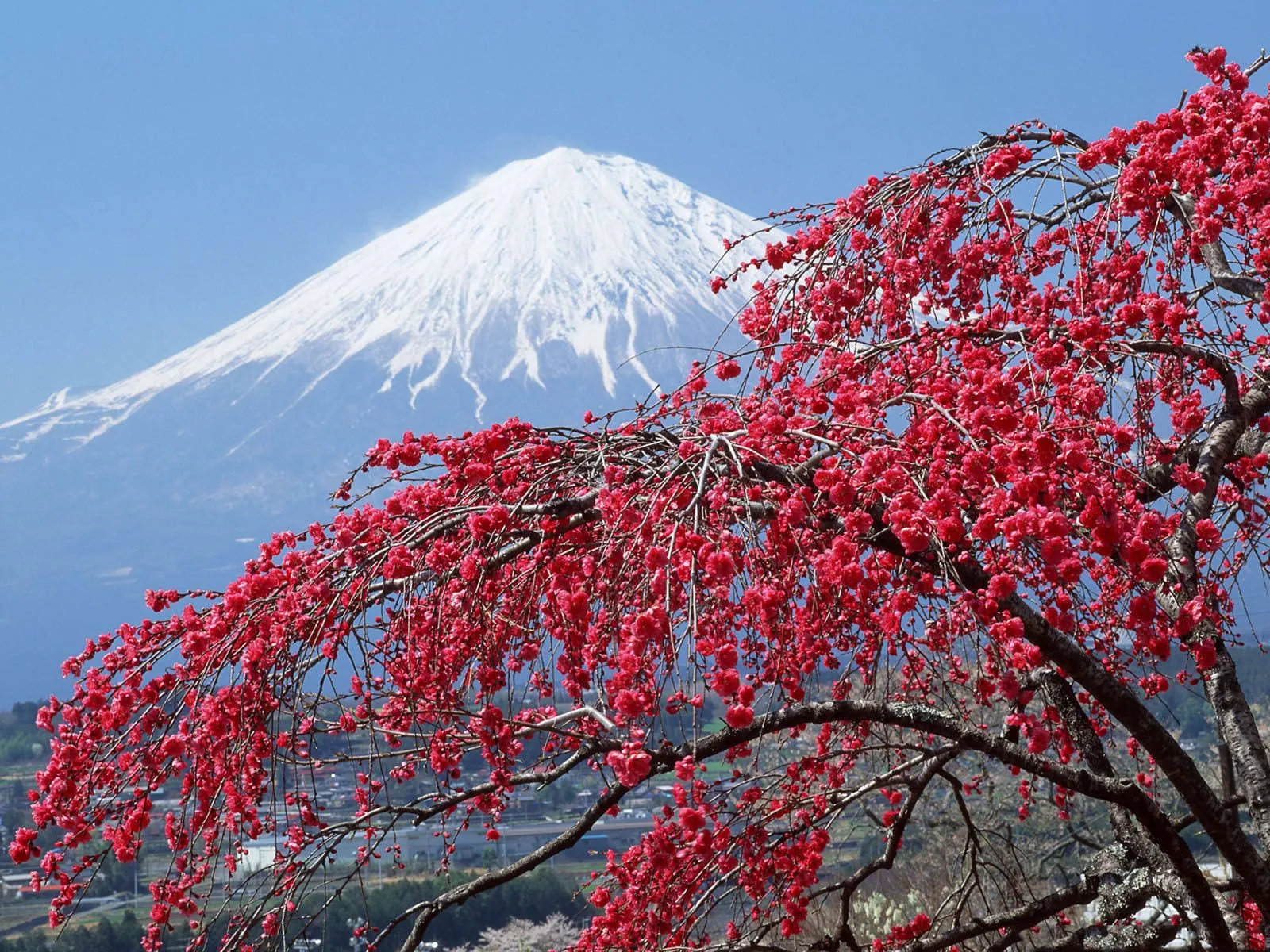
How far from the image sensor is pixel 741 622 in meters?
4.43

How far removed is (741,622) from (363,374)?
106 metres

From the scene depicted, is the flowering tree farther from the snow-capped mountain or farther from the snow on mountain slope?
the snow on mountain slope

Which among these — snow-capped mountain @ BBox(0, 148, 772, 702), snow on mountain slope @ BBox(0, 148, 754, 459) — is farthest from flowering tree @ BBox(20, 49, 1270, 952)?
snow on mountain slope @ BBox(0, 148, 754, 459)

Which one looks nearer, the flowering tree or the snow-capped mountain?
the flowering tree

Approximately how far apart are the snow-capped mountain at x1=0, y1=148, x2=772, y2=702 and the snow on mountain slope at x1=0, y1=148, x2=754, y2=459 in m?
0.22

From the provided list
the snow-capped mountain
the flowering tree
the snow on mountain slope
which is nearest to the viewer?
the flowering tree

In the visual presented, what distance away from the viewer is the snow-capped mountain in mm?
101312

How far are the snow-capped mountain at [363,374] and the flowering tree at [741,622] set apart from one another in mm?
90497

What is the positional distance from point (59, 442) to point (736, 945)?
13593cm

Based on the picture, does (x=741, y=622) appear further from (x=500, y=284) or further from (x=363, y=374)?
(x=500, y=284)

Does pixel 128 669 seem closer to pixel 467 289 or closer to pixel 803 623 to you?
pixel 803 623

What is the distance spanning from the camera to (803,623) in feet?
13.8

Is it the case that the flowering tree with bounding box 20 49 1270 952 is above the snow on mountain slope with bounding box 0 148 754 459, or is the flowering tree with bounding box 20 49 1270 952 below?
below

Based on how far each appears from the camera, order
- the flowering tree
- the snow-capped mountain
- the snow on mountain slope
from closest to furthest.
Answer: the flowering tree → the snow-capped mountain → the snow on mountain slope
